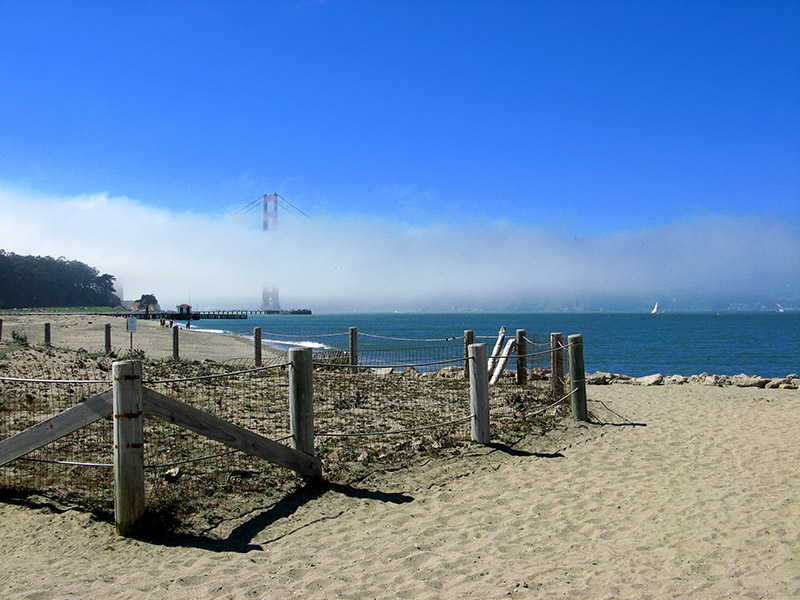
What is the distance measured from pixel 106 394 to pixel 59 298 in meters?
162

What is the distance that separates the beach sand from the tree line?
144 m

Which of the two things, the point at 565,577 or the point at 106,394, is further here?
the point at 106,394

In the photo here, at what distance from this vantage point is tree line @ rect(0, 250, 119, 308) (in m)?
127

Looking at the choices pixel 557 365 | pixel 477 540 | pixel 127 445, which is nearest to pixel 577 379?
pixel 557 365

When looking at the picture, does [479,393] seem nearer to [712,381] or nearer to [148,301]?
[712,381]

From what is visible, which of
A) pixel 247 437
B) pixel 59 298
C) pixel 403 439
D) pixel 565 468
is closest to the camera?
pixel 247 437

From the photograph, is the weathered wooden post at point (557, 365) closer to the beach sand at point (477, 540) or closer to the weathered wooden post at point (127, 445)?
the beach sand at point (477, 540)

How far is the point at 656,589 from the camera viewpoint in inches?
157

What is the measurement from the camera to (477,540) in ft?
16.0

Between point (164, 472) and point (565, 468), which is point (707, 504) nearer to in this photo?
point (565, 468)

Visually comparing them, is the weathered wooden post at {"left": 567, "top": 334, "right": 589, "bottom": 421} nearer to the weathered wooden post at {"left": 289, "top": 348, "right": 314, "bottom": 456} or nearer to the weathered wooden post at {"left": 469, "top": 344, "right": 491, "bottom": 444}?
the weathered wooden post at {"left": 469, "top": 344, "right": 491, "bottom": 444}

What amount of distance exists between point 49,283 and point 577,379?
156716mm

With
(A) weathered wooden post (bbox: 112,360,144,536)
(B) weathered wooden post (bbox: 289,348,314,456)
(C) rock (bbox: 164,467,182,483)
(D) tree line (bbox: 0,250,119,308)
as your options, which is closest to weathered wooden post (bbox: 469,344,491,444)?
(B) weathered wooden post (bbox: 289,348,314,456)

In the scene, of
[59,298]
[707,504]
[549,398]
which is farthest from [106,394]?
[59,298]
